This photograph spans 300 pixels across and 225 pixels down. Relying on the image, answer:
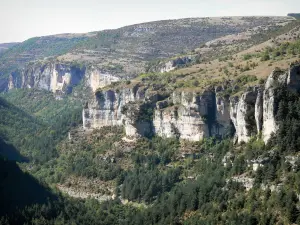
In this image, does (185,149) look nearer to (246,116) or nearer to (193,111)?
(193,111)

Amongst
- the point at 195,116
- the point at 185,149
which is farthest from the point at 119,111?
the point at 195,116

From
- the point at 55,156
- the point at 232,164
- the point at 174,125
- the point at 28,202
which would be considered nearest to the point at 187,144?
the point at 174,125

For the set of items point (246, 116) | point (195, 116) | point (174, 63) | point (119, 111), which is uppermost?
point (174, 63)

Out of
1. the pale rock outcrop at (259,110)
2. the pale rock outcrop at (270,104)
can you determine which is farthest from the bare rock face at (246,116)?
the pale rock outcrop at (270,104)

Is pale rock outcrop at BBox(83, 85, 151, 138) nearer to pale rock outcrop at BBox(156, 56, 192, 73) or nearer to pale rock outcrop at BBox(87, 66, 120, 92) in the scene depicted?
pale rock outcrop at BBox(156, 56, 192, 73)

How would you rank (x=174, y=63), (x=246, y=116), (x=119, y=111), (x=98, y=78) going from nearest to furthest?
(x=246, y=116) → (x=119, y=111) → (x=174, y=63) → (x=98, y=78)

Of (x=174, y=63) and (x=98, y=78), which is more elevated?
(x=174, y=63)

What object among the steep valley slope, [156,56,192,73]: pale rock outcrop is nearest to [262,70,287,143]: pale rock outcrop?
the steep valley slope

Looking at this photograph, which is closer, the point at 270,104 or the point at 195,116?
the point at 270,104

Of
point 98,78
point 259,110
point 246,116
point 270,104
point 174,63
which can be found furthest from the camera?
point 98,78
